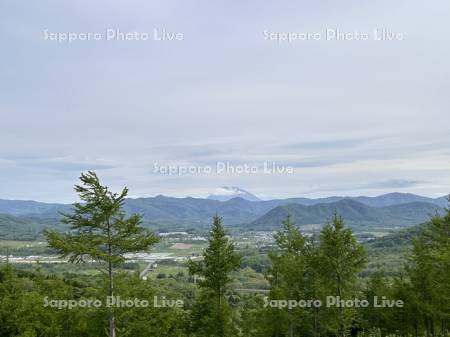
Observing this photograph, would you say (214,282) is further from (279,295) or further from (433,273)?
(433,273)

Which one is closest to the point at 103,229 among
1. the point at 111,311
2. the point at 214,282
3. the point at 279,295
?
the point at 111,311

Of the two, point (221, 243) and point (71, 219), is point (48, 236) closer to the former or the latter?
point (71, 219)

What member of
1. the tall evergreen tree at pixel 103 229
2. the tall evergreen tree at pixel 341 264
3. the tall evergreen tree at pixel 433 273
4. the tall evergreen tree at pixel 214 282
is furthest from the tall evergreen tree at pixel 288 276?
the tall evergreen tree at pixel 103 229

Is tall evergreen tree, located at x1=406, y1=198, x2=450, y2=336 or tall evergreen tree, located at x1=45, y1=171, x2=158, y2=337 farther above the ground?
tall evergreen tree, located at x1=45, y1=171, x2=158, y2=337

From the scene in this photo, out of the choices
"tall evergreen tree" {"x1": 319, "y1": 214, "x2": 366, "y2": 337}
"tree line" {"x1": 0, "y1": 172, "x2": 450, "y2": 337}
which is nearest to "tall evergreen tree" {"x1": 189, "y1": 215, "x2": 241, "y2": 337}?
"tree line" {"x1": 0, "y1": 172, "x2": 450, "y2": 337}

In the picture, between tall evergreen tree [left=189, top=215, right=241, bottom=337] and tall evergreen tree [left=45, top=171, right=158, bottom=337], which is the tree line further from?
tall evergreen tree [left=45, top=171, right=158, bottom=337]

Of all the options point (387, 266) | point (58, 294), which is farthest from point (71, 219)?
point (387, 266)
